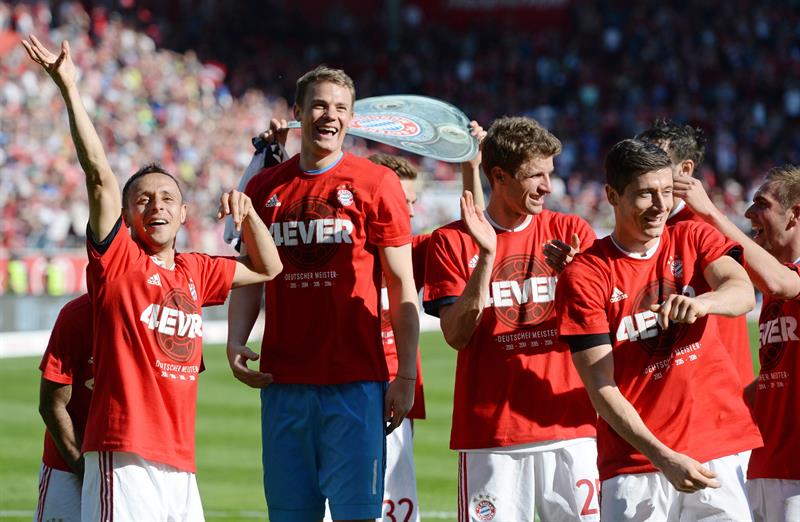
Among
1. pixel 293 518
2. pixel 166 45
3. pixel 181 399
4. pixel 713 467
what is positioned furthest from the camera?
pixel 166 45

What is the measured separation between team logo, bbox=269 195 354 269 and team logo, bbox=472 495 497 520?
47.4 inches

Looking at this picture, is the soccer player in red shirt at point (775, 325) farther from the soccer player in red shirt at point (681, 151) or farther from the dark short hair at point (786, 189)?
the soccer player in red shirt at point (681, 151)

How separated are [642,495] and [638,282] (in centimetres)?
80

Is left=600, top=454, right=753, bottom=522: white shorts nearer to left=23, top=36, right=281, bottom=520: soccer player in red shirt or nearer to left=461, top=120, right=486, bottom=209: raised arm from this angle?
left=23, top=36, right=281, bottom=520: soccer player in red shirt

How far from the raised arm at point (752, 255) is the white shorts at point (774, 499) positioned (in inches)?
30.5

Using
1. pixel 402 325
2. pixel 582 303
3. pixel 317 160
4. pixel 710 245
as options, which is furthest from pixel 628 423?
pixel 317 160

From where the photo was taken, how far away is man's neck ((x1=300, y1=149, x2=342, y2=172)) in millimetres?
5492

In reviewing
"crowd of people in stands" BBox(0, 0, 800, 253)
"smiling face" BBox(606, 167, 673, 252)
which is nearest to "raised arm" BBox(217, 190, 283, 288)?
"smiling face" BBox(606, 167, 673, 252)

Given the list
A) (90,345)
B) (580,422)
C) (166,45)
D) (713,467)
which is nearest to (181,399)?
(90,345)

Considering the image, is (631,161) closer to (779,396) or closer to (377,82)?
(779,396)

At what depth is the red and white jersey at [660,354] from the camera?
4715mm

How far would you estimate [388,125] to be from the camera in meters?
6.25

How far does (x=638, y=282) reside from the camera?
481 cm

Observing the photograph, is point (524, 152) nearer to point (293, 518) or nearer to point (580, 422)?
point (580, 422)
